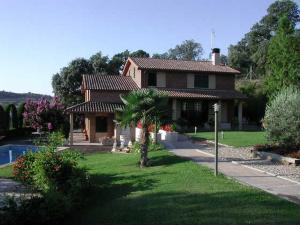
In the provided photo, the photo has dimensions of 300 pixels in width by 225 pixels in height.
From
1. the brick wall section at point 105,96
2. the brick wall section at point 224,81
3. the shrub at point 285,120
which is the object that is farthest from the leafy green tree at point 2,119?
the shrub at point 285,120

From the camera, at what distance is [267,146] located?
722 inches

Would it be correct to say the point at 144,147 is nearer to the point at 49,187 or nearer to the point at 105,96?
the point at 49,187

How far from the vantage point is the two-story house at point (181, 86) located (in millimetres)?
34688

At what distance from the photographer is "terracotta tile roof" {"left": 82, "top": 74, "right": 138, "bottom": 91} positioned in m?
34.4

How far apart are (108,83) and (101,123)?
5046mm

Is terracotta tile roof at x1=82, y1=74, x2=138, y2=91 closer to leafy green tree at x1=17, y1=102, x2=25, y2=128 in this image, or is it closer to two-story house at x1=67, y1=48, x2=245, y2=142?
two-story house at x1=67, y1=48, x2=245, y2=142

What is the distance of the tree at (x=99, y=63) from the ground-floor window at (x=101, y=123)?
934 inches

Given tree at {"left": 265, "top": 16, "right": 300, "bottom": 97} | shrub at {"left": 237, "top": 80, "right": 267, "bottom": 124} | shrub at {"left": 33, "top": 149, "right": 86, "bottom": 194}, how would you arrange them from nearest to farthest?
shrub at {"left": 33, "top": 149, "right": 86, "bottom": 194} → tree at {"left": 265, "top": 16, "right": 300, "bottom": 97} → shrub at {"left": 237, "top": 80, "right": 267, "bottom": 124}

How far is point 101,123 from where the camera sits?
31.8 metres

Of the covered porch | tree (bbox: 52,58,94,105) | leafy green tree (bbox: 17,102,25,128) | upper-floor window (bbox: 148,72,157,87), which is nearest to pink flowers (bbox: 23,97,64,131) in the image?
leafy green tree (bbox: 17,102,25,128)

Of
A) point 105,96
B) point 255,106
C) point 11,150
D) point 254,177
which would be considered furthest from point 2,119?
point 254,177

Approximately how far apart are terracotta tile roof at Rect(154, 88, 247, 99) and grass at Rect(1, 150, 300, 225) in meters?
20.8

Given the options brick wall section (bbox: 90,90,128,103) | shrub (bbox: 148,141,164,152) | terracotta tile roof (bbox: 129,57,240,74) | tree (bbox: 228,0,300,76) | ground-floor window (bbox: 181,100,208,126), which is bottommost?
shrub (bbox: 148,141,164,152)

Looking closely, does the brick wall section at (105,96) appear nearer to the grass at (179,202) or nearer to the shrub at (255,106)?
the shrub at (255,106)
